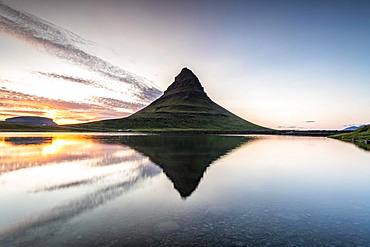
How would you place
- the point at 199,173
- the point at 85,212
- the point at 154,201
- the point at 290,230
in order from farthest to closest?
the point at 199,173
the point at 154,201
the point at 85,212
the point at 290,230

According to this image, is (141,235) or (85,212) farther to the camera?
(85,212)

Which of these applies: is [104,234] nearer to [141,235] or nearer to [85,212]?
[141,235]

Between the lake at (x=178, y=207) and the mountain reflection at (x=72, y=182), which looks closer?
the lake at (x=178, y=207)

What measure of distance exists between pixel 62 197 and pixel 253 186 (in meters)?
19.9

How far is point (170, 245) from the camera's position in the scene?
14359mm

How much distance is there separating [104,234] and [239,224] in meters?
8.62

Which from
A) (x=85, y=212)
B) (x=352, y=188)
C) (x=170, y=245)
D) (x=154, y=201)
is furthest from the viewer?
(x=352, y=188)

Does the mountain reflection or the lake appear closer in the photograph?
the lake

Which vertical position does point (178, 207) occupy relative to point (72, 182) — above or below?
below


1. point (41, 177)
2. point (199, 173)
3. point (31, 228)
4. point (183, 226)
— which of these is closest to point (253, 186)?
point (199, 173)

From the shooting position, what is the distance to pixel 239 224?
18.0 m

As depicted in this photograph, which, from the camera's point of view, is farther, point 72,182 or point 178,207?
point 72,182

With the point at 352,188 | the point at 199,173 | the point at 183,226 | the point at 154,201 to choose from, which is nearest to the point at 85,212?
the point at 154,201

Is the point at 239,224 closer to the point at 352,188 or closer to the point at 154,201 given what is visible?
the point at 154,201
